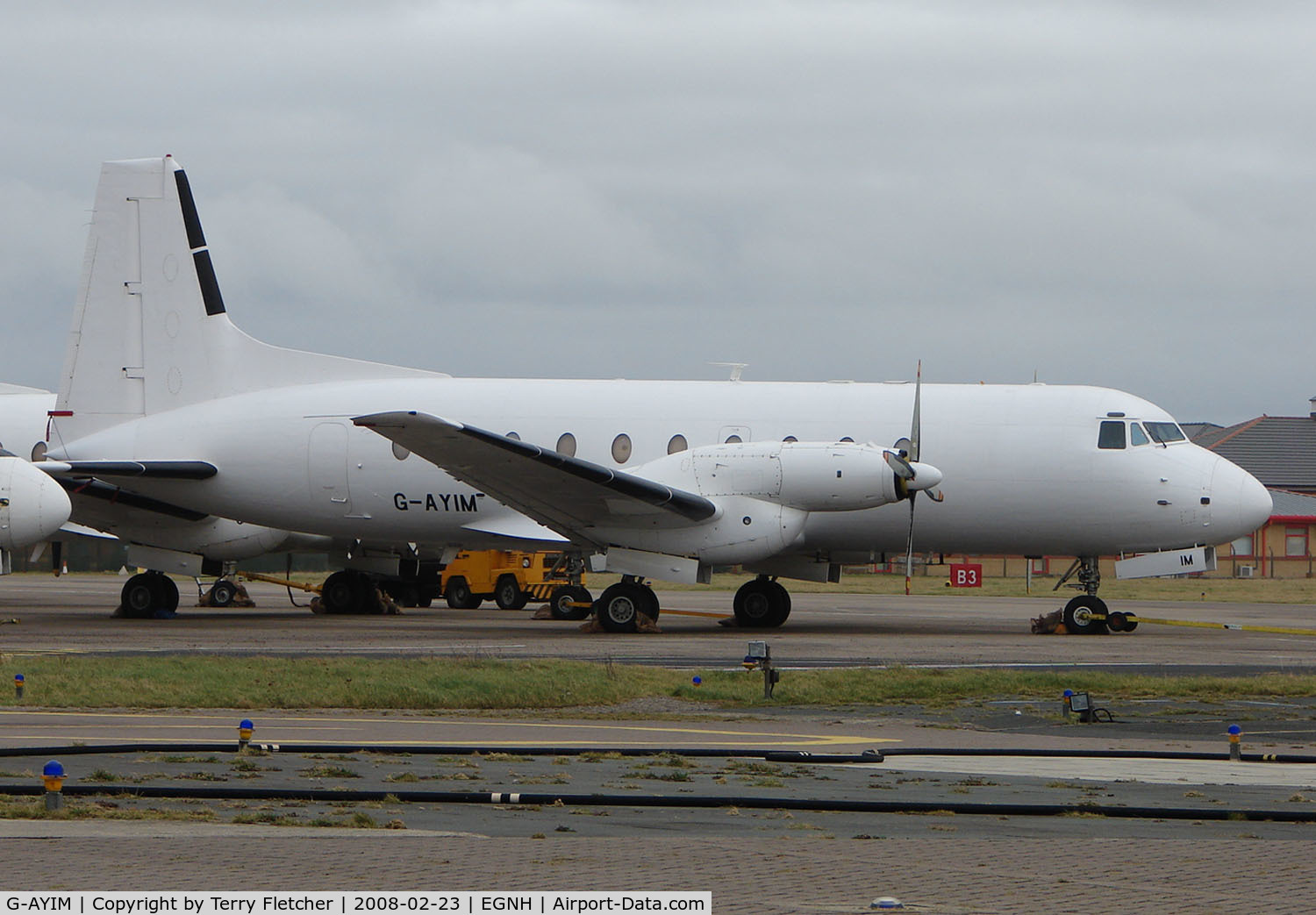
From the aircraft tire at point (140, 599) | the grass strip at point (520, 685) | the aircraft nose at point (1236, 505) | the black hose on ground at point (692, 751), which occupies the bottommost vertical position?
the black hose on ground at point (692, 751)

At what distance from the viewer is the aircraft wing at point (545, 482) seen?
23969 millimetres

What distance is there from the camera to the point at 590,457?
2827 centimetres

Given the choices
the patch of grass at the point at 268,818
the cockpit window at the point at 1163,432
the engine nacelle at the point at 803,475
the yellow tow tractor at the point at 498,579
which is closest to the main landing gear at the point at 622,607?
the engine nacelle at the point at 803,475

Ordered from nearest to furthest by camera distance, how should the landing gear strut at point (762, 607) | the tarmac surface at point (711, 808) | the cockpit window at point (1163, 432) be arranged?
the tarmac surface at point (711, 808) → the cockpit window at point (1163, 432) → the landing gear strut at point (762, 607)

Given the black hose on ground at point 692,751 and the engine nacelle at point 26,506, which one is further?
the engine nacelle at point 26,506

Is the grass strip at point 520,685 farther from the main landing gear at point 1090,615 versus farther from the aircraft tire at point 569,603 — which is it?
the aircraft tire at point 569,603

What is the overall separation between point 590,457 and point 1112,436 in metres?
9.05

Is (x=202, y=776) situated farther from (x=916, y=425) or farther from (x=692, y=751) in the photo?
(x=916, y=425)

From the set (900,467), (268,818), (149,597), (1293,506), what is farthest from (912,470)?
(1293,506)

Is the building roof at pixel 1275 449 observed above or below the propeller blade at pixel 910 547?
above

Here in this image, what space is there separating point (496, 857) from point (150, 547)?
25.5m

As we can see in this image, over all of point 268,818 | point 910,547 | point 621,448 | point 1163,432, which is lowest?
point 268,818

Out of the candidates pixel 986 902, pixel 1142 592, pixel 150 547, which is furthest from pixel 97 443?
pixel 1142 592

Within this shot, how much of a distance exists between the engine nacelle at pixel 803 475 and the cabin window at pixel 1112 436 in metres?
3.94
